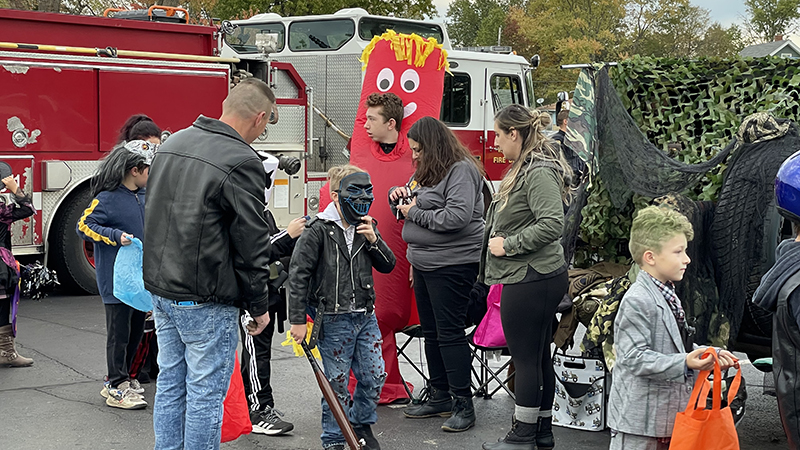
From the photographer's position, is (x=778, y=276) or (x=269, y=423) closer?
(x=778, y=276)

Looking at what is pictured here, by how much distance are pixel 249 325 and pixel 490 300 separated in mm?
1772

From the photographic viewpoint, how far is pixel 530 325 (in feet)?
15.1

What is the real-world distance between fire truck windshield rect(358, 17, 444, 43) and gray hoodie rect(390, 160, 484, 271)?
24.8 ft

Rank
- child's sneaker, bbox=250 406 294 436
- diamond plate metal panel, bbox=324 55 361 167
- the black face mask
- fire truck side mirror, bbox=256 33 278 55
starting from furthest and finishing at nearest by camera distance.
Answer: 1. diamond plate metal panel, bbox=324 55 361 167
2. fire truck side mirror, bbox=256 33 278 55
3. child's sneaker, bbox=250 406 294 436
4. the black face mask

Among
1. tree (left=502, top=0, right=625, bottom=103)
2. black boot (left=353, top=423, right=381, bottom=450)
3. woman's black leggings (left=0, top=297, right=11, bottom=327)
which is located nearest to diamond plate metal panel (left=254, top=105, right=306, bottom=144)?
woman's black leggings (left=0, top=297, right=11, bottom=327)

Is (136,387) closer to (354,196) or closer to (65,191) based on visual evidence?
(354,196)

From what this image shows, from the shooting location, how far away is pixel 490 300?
5336mm

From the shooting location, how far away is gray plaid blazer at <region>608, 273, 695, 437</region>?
11.5ft

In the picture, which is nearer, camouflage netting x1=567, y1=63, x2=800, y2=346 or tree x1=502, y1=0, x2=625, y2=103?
camouflage netting x1=567, y1=63, x2=800, y2=346

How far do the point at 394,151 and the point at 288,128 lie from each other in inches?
227

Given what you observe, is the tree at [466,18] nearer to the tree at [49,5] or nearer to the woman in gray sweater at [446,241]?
the tree at [49,5]

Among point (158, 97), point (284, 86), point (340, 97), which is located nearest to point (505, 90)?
point (340, 97)

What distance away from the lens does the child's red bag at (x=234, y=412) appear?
438cm

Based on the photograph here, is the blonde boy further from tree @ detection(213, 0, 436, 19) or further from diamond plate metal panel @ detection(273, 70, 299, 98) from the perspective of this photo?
tree @ detection(213, 0, 436, 19)
